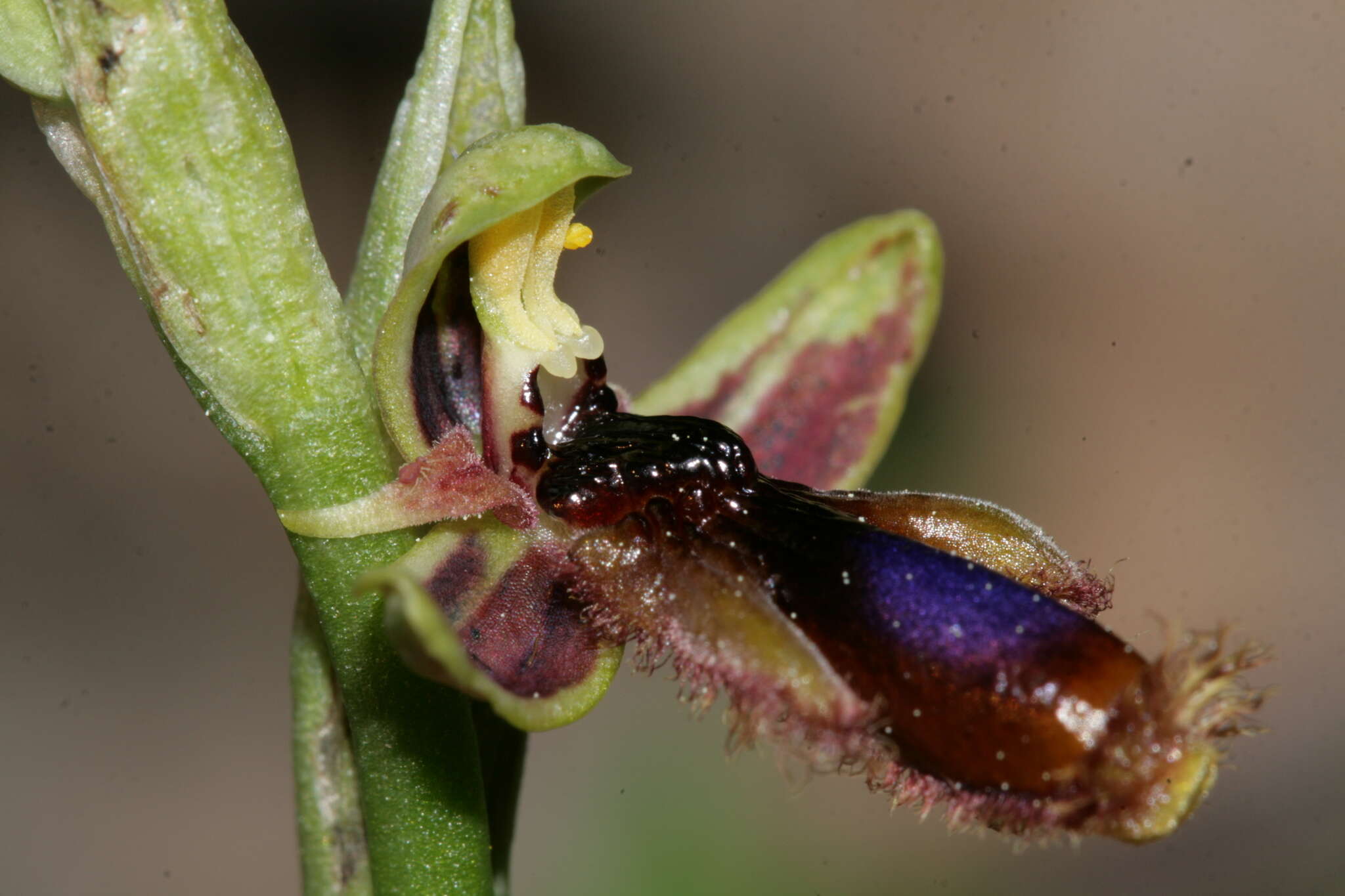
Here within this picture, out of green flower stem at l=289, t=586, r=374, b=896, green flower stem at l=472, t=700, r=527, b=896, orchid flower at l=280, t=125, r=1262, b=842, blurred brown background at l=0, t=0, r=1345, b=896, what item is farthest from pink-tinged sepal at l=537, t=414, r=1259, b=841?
blurred brown background at l=0, t=0, r=1345, b=896

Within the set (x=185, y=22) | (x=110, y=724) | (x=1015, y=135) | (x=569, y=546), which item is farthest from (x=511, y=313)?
(x=1015, y=135)

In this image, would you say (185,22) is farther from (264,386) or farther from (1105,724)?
(1105,724)

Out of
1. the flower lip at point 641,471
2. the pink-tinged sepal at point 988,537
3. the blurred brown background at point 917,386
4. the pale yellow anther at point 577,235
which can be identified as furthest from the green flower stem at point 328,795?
the blurred brown background at point 917,386

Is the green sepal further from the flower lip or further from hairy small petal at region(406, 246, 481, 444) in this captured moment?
the flower lip

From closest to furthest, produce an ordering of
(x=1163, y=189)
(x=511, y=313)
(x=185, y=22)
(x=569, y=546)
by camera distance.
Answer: (x=185, y=22) < (x=569, y=546) < (x=511, y=313) < (x=1163, y=189)

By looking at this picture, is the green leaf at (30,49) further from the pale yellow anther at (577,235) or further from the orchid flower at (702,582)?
the pale yellow anther at (577,235)

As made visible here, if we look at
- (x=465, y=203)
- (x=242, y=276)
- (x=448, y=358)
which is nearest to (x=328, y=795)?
(x=448, y=358)
